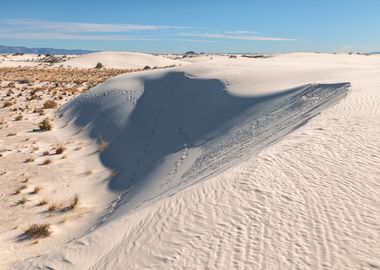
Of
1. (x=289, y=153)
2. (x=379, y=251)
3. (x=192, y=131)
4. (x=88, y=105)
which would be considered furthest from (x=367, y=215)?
(x=88, y=105)

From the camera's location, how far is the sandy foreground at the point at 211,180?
15.8 feet

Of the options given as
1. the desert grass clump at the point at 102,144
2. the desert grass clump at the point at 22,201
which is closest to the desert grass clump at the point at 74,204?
the desert grass clump at the point at 22,201

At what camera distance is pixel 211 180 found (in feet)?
21.7

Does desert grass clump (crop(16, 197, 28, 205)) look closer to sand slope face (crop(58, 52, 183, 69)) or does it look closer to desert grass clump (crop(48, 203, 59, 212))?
desert grass clump (crop(48, 203, 59, 212))

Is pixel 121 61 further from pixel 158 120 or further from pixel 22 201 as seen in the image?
pixel 22 201

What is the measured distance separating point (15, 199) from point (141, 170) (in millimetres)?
3298

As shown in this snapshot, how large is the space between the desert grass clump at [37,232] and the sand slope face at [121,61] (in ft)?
199

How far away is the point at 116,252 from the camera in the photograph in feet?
17.6

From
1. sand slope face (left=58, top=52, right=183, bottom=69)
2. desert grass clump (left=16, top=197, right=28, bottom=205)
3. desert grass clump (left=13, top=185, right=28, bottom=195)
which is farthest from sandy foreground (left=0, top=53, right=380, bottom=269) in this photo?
sand slope face (left=58, top=52, right=183, bottom=69)

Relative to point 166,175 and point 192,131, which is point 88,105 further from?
point 166,175

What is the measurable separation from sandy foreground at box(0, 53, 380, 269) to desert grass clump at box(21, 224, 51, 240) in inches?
4.1

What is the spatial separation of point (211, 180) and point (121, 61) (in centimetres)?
7088

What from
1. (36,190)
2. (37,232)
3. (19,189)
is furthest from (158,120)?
(37,232)

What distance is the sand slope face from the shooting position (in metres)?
69.8
